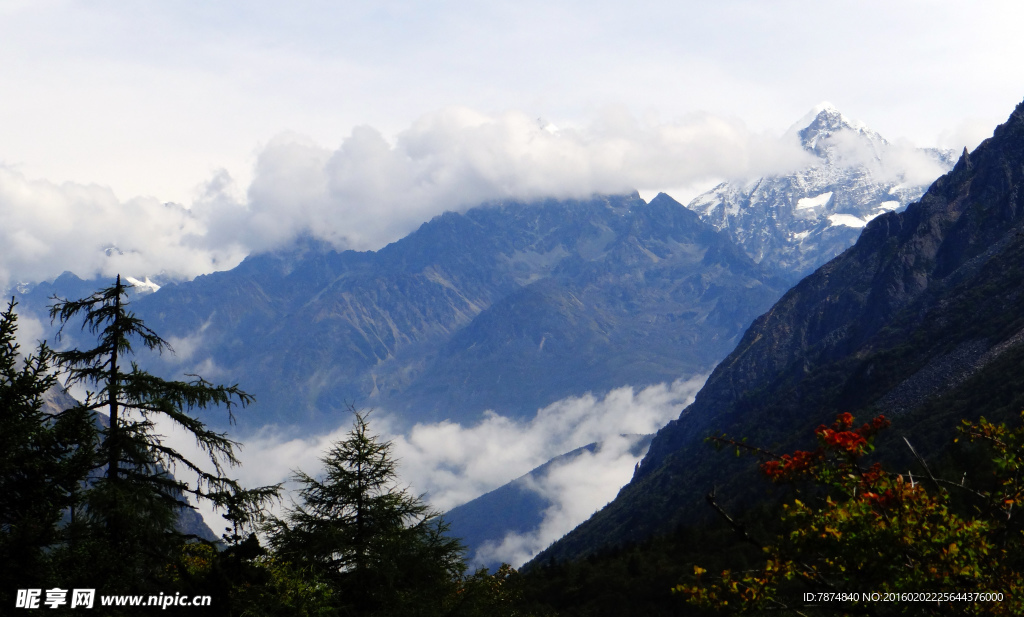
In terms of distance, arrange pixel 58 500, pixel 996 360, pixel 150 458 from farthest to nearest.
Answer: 1. pixel 996 360
2. pixel 150 458
3. pixel 58 500

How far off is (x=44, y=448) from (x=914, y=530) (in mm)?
18982

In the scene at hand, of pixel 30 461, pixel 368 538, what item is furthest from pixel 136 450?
pixel 368 538

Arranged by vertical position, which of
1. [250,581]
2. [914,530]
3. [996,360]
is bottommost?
[914,530]

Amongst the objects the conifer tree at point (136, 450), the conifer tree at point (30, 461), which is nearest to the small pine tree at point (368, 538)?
the conifer tree at point (136, 450)

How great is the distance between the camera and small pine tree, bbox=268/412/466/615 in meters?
28.1

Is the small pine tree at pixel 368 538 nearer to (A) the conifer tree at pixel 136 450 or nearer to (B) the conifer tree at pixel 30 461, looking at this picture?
(A) the conifer tree at pixel 136 450

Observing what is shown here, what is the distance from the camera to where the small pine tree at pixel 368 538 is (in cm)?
2808

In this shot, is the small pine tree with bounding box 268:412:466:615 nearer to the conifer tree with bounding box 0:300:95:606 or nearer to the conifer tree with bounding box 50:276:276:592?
the conifer tree with bounding box 50:276:276:592

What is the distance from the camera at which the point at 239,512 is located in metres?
21.9

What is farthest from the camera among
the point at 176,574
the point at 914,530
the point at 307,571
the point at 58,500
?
the point at 307,571

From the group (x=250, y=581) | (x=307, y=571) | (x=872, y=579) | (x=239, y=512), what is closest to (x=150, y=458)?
(x=239, y=512)

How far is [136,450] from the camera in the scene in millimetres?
21328

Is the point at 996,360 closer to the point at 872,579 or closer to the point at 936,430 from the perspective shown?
the point at 936,430

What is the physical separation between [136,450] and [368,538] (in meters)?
11.0
